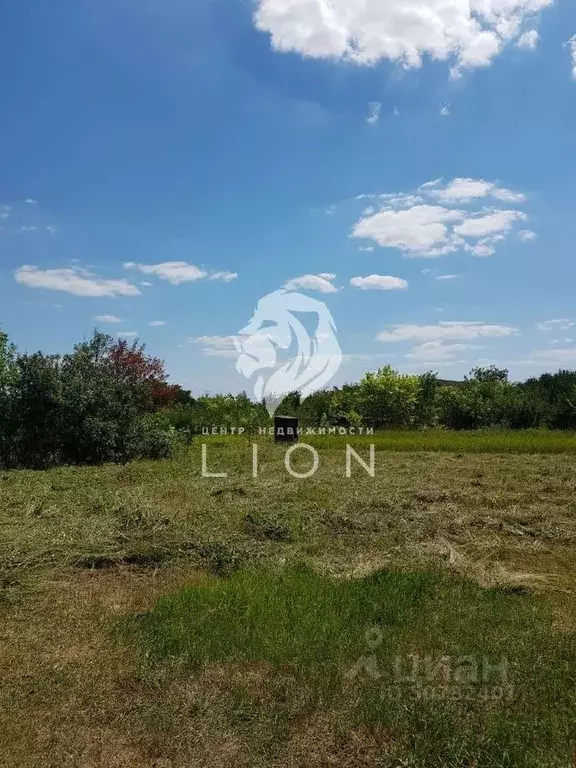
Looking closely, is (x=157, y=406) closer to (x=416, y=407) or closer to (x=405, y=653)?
(x=416, y=407)

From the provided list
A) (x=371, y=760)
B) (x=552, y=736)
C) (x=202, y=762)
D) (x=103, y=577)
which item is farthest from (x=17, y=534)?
(x=552, y=736)

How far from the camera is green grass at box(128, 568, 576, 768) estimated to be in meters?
2.45

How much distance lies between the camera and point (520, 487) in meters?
8.16

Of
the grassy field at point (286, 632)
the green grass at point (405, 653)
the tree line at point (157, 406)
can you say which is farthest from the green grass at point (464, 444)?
the green grass at point (405, 653)

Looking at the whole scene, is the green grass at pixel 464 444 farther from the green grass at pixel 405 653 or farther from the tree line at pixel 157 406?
the green grass at pixel 405 653

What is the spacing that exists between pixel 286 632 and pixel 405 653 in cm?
68

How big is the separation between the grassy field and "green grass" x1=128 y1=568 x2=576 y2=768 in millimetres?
11

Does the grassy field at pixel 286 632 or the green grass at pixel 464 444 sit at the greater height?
the green grass at pixel 464 444

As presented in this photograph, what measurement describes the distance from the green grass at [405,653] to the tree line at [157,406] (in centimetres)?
778

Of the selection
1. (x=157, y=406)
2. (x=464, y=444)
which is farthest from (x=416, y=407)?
(x=157, y=406)

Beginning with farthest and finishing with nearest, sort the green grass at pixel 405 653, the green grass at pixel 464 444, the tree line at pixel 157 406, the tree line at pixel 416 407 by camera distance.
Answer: the tree line at pixel 416 407
the green grass at pixel 464 444
the tree line at pixel 157 406
the green grass at pixel 405 653

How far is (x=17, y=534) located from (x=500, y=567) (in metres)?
4.21

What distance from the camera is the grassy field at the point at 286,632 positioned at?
2463 mm

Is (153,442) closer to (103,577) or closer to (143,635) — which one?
(103,577)
